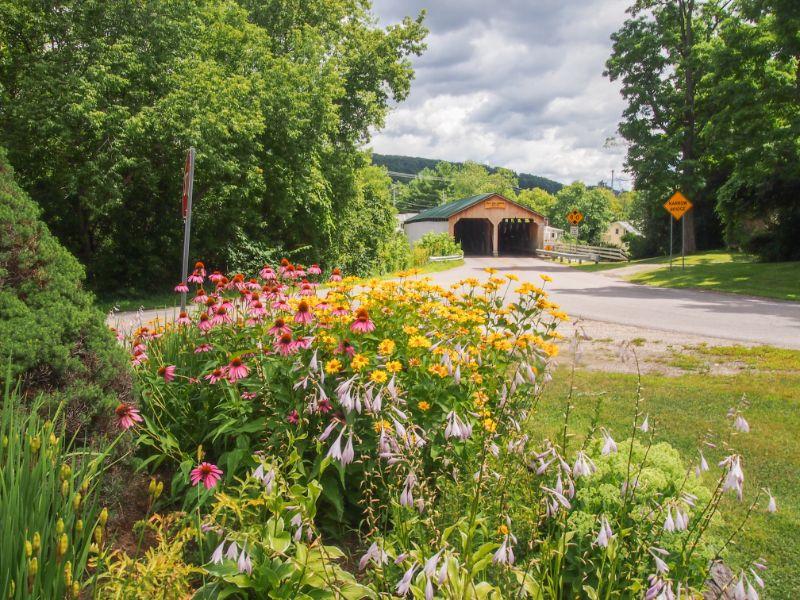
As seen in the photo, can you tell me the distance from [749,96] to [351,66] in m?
16.0

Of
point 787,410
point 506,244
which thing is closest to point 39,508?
point 787,410

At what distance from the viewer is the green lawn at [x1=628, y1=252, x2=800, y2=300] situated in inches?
653

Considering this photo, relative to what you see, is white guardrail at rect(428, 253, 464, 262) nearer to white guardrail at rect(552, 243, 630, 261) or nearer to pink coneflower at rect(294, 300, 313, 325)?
white guardrail at rect(552, 243, 630, 261)

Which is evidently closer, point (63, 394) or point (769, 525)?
point (63, 394)

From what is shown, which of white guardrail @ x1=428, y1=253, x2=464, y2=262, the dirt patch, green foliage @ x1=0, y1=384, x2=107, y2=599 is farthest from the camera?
white guardrail @ x1=428, y1=253, x2=464, y2=262

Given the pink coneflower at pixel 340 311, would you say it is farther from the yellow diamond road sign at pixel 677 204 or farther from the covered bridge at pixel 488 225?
the covered bridge at pixel 488 225

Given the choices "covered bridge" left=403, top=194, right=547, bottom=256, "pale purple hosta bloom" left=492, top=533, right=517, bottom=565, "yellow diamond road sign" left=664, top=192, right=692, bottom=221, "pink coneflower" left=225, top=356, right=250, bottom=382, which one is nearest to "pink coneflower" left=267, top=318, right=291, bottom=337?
"pink coneflower" left=225, top=356, right=250, bottom=382

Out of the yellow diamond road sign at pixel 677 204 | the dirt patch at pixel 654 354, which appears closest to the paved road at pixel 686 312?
the dirt patch at pixel 654 354

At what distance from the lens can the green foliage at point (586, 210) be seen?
7156 cm

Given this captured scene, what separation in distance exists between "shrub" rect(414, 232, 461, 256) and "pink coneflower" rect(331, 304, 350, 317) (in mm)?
33636

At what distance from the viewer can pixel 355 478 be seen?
2.88 metres

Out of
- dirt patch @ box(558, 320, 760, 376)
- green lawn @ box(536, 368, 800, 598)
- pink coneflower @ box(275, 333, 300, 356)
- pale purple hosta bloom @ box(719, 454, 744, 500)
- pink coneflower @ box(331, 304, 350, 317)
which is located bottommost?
green lawn @ box(536, 368, 800, 598)

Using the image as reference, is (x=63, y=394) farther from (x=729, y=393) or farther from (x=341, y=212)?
(x=341, y=212)

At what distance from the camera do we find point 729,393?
232 inches
